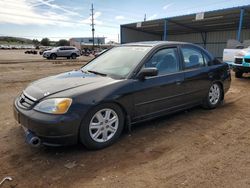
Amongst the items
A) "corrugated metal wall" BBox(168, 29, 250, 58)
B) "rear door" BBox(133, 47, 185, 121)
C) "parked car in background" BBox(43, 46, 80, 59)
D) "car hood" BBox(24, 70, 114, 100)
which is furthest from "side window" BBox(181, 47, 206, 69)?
"corrugated metal wall" BBox(168, 29, 250, 58)

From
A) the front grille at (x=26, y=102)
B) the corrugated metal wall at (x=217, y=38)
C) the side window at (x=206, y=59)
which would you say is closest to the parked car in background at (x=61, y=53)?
the corrugated metal wall at (x=217, y=38)

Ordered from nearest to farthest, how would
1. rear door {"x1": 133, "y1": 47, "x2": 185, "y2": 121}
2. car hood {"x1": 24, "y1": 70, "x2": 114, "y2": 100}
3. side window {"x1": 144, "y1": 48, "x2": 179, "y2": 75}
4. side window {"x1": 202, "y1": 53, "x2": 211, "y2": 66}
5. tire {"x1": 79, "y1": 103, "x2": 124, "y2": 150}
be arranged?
tire {"x1": 79, "y1": 103, "x2": 124, "y2": 150} → car hood {"x1": 24, "y1": 70, "x2": 114, "y2": 100} → rear door {"x1": 133, "y1": 47, "x2": 185, "y2": 121} → side window {"x1": 144, "y1": 48, "x2": 179, "y2": 75} → side window {"x1": 202, "y1": 53, "x2": 211, "y2": 66}

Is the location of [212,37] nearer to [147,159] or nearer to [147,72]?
[147,72]

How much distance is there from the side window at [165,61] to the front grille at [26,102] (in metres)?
1.87

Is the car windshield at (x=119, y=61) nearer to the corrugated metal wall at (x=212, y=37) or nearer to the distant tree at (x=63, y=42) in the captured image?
the corrugated metal wall at (x=212, y=37)

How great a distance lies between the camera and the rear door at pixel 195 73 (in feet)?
15.2

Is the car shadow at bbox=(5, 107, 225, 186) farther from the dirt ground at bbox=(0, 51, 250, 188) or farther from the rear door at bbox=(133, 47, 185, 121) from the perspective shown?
the rear door at bbox=(133, 47, 185, 121)

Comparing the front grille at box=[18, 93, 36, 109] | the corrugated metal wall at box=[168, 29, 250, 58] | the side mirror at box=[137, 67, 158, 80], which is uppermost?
the corrugated metal wall at box=[168, 29, 250, 58]

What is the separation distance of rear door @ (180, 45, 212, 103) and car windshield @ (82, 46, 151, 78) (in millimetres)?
996

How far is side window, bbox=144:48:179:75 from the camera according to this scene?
4125 millimetres

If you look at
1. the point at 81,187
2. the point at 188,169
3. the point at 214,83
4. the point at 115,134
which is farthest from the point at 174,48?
the point at 81,187

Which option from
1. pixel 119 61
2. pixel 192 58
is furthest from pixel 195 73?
pixel 119 61

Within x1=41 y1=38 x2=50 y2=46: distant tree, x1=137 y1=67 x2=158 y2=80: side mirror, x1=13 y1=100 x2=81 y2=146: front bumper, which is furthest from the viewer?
x1=41 y1=38 x2=50 y2=46: distant tree

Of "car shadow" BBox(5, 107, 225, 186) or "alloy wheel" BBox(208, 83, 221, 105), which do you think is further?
"alloy wheel" BBox(208, 83, 221, 105)
